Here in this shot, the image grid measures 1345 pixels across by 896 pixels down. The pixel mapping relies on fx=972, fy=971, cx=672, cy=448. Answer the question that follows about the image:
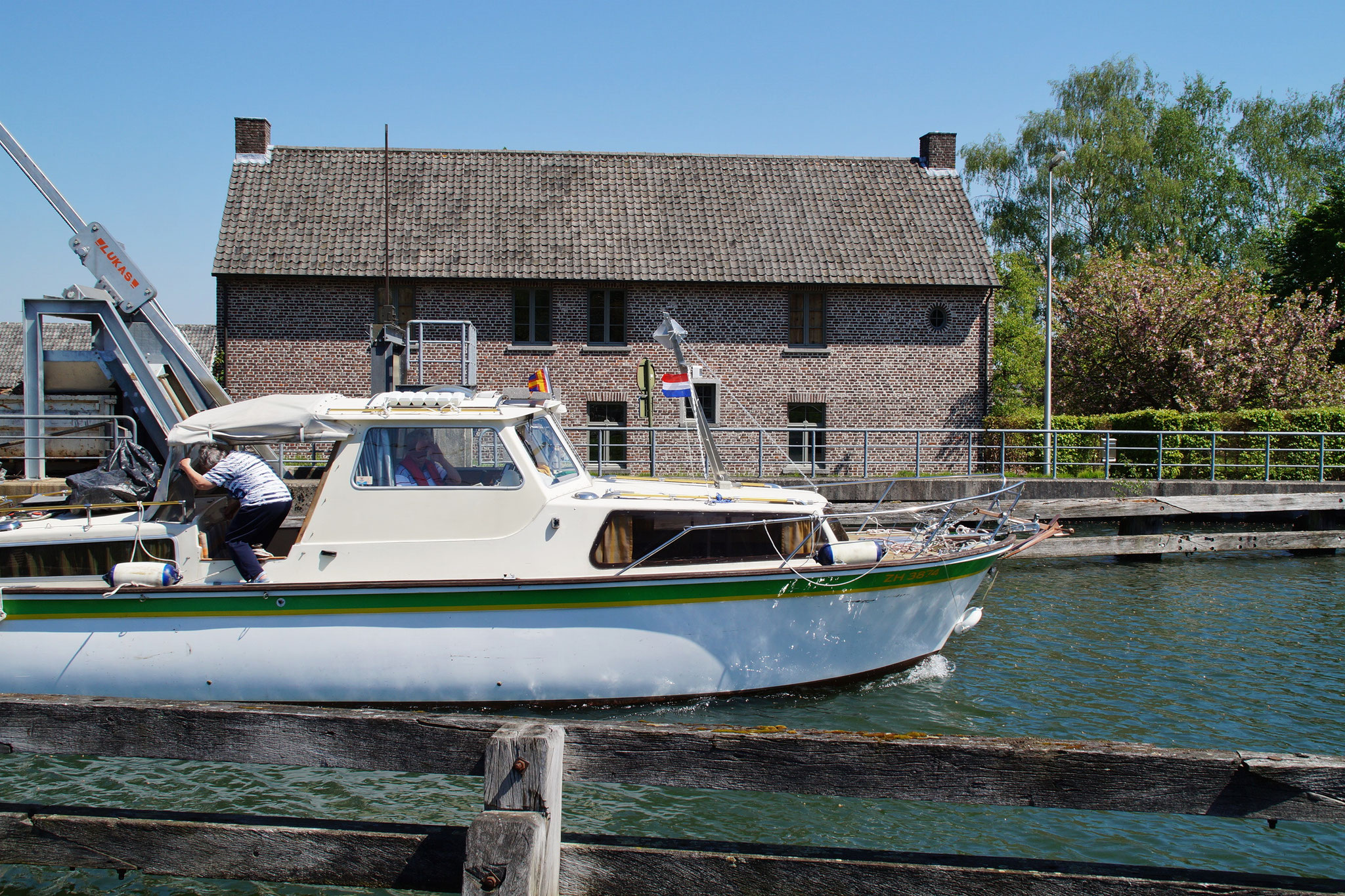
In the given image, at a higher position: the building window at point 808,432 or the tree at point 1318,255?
the tree at point 1318,255

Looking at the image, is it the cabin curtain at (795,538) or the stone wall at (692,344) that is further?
the stone wall at (692,344)

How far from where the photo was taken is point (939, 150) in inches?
1003

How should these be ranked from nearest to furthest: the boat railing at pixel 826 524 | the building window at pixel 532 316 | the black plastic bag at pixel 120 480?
1. the boat railing at pixel 826 524
2. the black plastic bag at pixel 120 480
3. the building window at pixel 532 316

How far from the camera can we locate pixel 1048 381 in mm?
20188

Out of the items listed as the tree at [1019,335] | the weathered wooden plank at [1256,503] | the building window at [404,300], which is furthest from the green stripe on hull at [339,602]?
the tree at [1019,335]

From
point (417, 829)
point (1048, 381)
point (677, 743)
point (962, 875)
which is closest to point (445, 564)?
point (417, 829)

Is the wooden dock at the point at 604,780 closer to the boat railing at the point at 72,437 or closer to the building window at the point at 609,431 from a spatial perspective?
the boat railing at the point at 72,437

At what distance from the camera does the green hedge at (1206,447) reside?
19.5 meters

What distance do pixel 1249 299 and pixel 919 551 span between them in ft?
69.4

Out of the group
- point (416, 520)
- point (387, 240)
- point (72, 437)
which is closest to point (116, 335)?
point (72, 437)

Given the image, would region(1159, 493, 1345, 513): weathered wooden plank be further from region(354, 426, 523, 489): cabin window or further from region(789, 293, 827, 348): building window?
region(354, 426, 523, 489): cabin window

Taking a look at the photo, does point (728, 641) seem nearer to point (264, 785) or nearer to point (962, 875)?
point (264, 785)

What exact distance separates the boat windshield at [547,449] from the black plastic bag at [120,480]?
3.21 metres

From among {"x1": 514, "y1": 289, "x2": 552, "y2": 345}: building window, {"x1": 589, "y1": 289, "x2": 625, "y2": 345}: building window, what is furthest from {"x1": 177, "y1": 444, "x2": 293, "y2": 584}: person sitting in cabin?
{"x1": 589, "y1": 289, "x2": 625, "y2": 345}: building window
